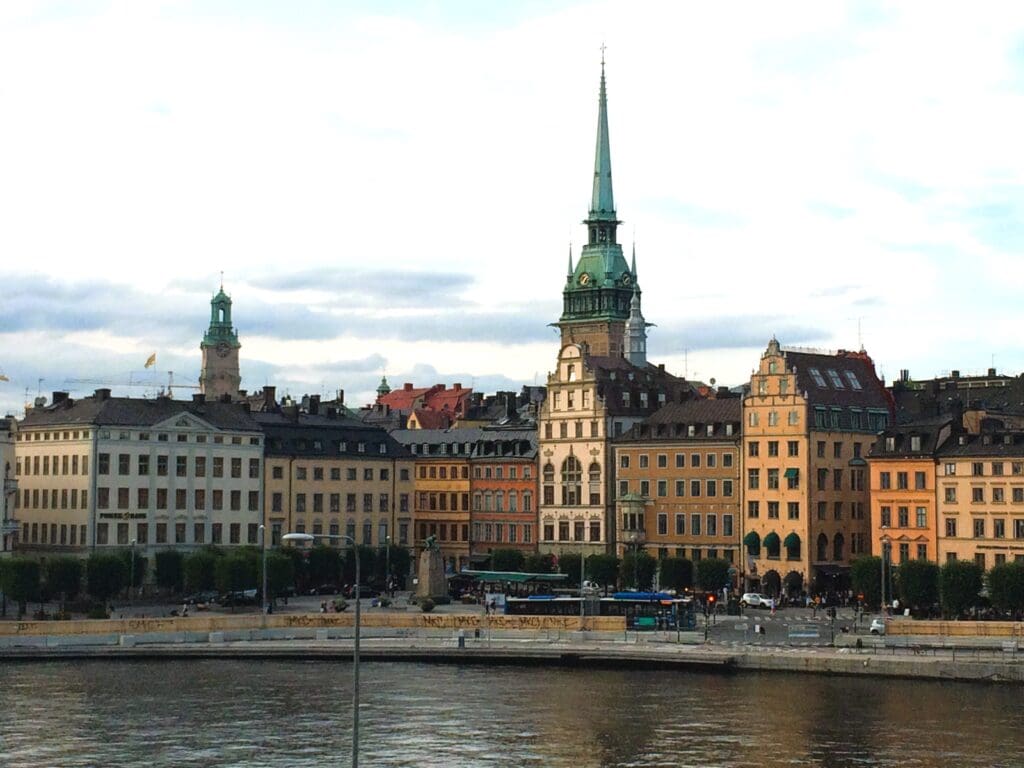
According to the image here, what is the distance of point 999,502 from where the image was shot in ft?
429

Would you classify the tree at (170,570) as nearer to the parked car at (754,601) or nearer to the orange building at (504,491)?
the orange building at (504,491)

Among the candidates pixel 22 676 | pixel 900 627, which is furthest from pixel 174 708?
pixel 900 627

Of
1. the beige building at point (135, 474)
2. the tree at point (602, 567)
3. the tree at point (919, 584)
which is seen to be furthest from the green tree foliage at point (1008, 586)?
the beige building at point (135, 474)

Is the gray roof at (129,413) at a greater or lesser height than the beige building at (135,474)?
greater

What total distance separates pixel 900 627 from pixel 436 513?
237 ft

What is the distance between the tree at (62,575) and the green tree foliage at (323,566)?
24762 mm

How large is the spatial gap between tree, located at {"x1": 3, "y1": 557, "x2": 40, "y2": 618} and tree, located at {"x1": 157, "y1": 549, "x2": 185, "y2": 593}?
51.8 feet

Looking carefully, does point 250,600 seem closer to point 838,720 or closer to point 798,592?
point 798,592

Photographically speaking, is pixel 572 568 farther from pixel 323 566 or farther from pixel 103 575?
pixel 103 575

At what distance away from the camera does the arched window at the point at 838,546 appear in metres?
143

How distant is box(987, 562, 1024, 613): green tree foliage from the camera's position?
115688 millimetres

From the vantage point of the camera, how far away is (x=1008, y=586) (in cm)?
11588

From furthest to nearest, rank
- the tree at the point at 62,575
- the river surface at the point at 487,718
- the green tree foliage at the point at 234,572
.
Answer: the green tree foliage at the point at 234,572
the tree at the point at 62,575
the river surface at the point at 487,718

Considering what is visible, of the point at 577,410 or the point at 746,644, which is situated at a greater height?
the point at 577,410
